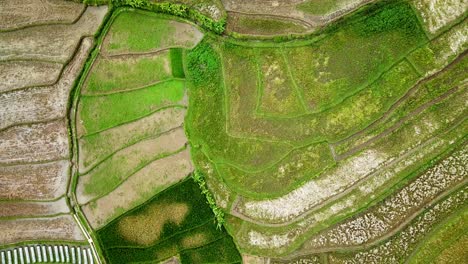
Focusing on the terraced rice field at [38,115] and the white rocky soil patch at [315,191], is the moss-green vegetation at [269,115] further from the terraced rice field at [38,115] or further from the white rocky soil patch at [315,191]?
the terraced rice field at [38,115]

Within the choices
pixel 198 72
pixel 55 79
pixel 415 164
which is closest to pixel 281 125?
A: pixel 198 72

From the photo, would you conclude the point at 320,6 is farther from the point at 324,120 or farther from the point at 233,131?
the point at 233,131

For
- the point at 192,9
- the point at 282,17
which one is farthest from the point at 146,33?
the point at 282,17

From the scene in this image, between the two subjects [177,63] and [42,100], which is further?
[42,100]

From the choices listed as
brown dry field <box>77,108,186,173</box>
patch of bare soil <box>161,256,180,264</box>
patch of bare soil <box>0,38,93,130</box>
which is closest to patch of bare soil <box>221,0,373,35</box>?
brown dry field <box>77,108,186,173</box>

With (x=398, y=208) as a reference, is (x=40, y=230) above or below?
above

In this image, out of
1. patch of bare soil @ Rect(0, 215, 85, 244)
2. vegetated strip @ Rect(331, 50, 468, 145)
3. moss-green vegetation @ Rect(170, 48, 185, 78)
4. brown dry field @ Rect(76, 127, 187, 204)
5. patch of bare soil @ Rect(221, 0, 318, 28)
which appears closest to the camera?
vegetated strip @ Rect(331, 50, 468, 145)

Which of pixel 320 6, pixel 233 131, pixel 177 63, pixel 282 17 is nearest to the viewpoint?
pixel 320 6

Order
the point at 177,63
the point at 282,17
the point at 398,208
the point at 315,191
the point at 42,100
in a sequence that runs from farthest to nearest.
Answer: the point at 42,100
the point at 177,63
the point at 282,17
the point at 315,191
the point at 398,208

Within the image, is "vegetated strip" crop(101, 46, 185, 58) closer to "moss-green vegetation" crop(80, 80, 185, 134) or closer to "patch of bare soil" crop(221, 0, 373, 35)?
"moss-green vegetation" crop(80, 80, 185, 134)
